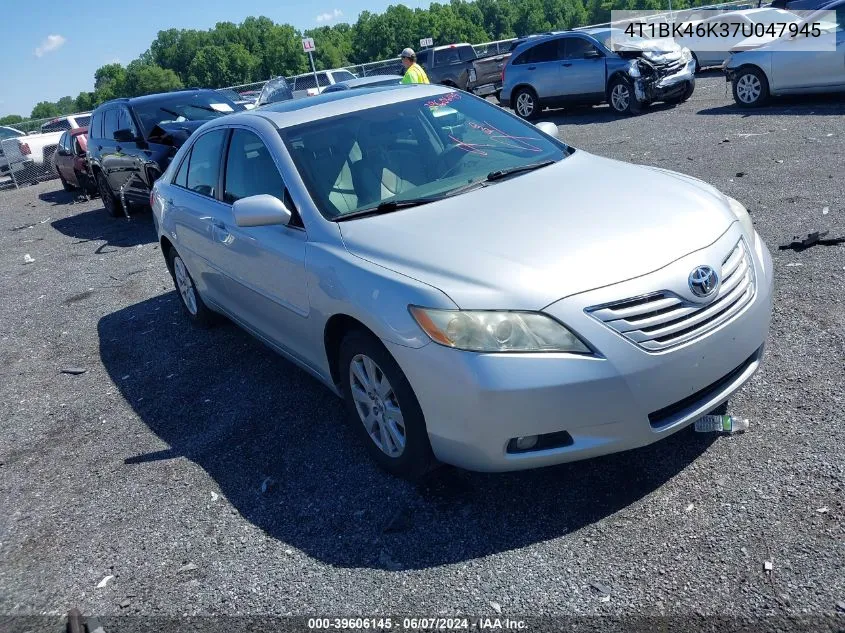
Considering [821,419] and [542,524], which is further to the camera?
[821,419]

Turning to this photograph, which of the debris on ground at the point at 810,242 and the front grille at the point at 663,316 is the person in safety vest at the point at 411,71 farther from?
the front grille at the point at 663,316

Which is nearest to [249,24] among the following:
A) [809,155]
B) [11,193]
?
[11,193]

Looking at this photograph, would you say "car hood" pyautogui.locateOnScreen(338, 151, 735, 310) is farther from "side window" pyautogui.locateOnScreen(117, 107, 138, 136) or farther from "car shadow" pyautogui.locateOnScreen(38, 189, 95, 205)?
"car shadow" pyautogui.locateOnScreen(38, 189, 95, 205)

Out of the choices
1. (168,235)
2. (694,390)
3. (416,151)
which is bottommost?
(694,390)

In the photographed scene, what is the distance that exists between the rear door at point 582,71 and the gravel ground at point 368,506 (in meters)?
10.6

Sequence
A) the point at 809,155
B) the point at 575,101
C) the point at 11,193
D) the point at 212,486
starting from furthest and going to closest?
the point at 11,193
the point at 575,101
the point at 809,155
the point at 212,486

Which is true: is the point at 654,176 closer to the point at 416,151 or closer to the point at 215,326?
the point at 416,151

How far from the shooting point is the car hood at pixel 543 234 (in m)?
3.11

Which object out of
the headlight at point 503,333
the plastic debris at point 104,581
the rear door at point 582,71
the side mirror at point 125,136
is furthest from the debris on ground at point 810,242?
the rear door at point 582,71

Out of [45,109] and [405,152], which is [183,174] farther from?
[45,109]

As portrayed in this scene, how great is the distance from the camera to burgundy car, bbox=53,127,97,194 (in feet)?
55.0

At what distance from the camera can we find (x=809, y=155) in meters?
8.94

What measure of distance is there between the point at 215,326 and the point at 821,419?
4701mm

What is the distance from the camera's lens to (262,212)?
13.0 feet
